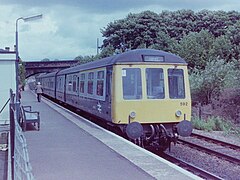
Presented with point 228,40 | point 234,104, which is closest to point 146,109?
point 234,104

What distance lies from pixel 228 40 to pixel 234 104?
16.7 metres

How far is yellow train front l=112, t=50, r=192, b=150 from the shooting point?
13.3 metres

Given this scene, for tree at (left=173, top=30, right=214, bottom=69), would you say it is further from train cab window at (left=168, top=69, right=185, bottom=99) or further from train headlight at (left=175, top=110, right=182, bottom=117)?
train headlight at (left=175, top=110, right=182, bottom=117)

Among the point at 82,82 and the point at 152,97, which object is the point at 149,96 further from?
the point at 82,82

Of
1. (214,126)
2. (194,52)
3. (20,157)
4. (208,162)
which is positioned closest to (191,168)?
(208,162)

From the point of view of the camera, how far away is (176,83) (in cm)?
1394

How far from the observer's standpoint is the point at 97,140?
42.7 feet

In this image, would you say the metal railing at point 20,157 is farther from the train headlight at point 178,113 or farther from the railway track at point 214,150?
the train headlight at point 178,113

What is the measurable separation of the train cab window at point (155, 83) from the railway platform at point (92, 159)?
1.70m

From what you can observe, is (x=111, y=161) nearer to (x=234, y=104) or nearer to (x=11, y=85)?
(x=11, y=85)

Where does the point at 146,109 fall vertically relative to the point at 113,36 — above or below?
below

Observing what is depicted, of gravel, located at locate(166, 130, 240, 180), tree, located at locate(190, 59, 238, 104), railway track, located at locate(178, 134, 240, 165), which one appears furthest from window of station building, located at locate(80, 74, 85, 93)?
tree, located at locate(190, 59, 238, 104)

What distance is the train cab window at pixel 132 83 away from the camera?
1342 centimetres

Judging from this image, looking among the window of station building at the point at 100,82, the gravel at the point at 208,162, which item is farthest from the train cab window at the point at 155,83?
the window of station building at the point at 100,82
